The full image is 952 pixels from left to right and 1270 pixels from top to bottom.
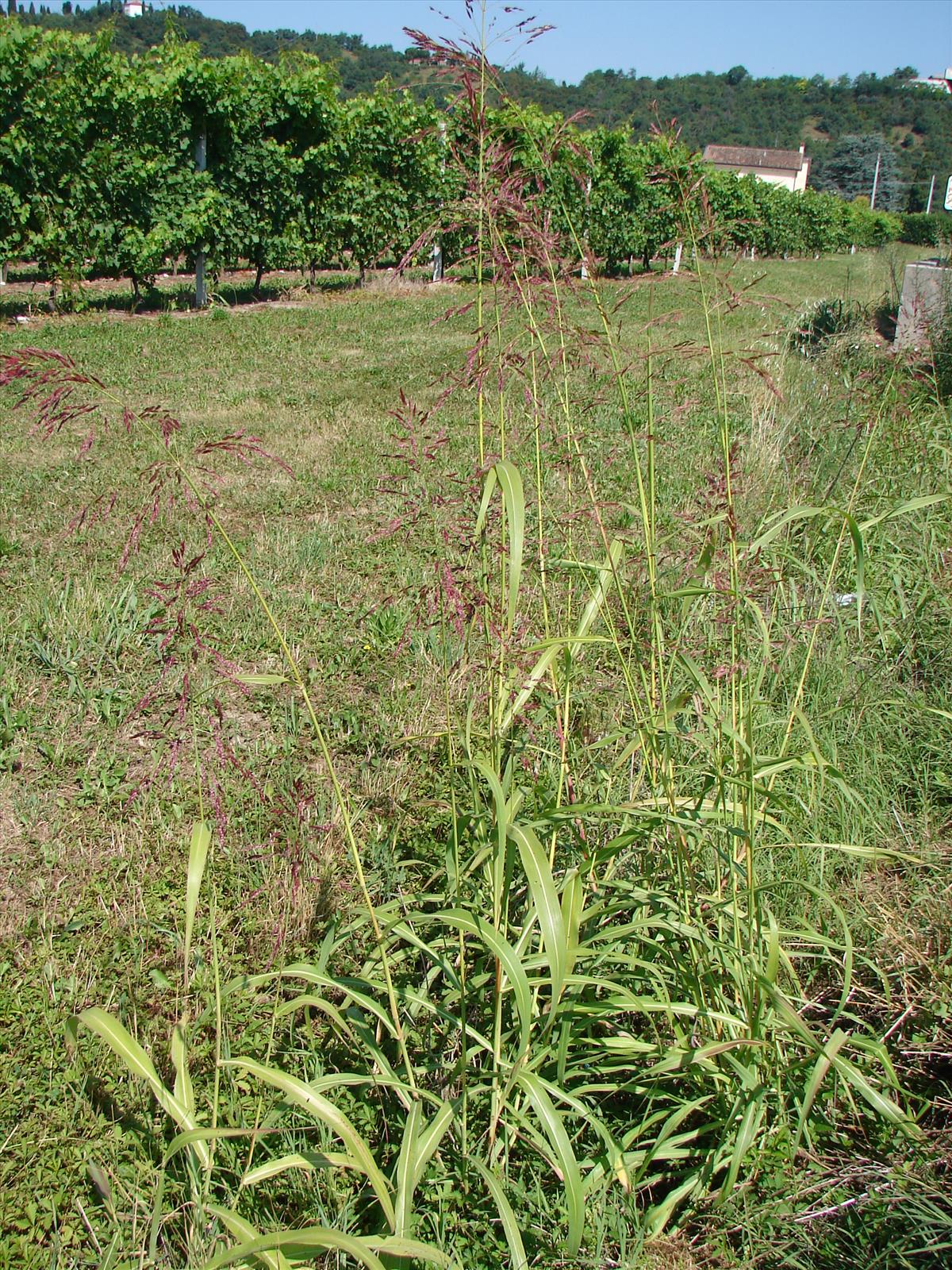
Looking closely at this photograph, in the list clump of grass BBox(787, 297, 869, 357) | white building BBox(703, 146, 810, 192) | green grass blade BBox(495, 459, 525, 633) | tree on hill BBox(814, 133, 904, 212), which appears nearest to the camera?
green grass blade BBox(495, 459, 525, 633)

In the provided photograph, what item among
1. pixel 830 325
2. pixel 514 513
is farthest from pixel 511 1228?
pixel 830 325

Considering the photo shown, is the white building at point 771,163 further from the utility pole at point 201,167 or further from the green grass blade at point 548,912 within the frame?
the green grass blade at point 548,912

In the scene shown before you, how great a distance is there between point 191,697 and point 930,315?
608cm

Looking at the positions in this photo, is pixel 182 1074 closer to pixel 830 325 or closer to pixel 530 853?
pixel 530 853

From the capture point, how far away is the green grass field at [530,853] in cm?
153

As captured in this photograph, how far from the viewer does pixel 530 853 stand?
4.31 ft

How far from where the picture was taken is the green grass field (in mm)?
1525

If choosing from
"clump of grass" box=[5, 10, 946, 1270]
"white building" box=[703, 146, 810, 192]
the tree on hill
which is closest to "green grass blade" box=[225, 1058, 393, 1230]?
"clump of grass" box=[5, 10, 946, 1270]

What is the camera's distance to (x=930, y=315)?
19.9ft

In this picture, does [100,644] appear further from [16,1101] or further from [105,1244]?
[105,1244]

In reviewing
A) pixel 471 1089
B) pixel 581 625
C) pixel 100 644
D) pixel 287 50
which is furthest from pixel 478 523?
pixel 287 50

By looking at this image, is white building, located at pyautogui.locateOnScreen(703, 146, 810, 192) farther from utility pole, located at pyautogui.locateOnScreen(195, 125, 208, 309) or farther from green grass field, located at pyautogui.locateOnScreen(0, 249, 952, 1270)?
green grass field, located at pyautogui.locateOnScreen(0, 249, 952, 1270)

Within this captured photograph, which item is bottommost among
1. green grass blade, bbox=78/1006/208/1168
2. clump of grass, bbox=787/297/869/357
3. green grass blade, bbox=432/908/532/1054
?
green grass blade, bbox=78/1006/208/1168

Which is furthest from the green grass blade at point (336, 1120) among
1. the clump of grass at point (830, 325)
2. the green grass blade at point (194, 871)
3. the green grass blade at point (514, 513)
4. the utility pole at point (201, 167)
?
the utility pole at point (201, 167)
